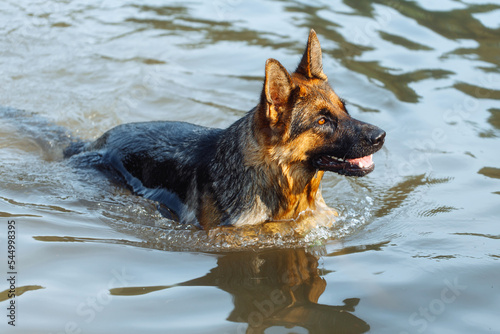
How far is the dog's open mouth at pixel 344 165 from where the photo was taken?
5.70 m

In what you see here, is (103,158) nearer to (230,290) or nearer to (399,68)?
(230,290)

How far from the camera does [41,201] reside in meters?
6.99

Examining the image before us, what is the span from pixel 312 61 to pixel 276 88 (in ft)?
2.48

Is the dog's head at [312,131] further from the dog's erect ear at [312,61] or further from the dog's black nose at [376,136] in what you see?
the dog's erect ear at [312,61]

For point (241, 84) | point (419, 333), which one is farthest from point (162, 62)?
point (419, 333)

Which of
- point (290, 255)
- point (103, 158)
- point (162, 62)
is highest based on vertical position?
point (162, 62)

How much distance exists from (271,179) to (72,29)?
8.02 metres

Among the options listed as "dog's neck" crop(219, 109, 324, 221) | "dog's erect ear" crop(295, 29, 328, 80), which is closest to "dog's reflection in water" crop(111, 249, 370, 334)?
"dog's neck" crop(219, 109, 324, 221)

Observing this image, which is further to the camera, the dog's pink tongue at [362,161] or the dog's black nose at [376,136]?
the dog's pink tongue at [362,161]

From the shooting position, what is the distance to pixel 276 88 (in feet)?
18.0

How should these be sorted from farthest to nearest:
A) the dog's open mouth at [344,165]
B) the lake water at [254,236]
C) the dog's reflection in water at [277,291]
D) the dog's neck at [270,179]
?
1. the dog's neck at [270,179]
2. the dog's open mouth at [344,165]
3. the lake water at [254,236]
4. the dog's reflection in water at [277,291]

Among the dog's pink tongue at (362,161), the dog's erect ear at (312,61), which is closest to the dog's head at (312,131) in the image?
the dog's pink tongue at (362,161)

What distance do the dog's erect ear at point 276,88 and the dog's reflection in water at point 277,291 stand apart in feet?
4.43

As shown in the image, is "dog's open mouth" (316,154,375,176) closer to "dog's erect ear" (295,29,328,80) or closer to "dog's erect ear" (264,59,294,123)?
"dog's erect ear" (264,59,294,123)
